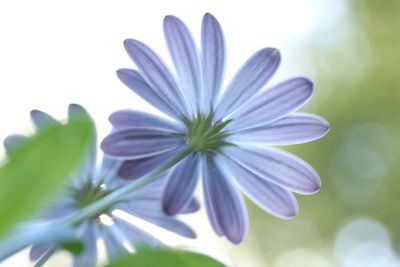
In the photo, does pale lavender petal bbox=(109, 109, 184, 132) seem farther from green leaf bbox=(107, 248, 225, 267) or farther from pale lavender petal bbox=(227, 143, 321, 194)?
green leaf bbox=(107, 248, 225, 267)

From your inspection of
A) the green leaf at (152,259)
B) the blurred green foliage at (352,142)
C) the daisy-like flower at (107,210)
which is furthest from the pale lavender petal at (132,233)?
the blurred green foliage at (352,142)

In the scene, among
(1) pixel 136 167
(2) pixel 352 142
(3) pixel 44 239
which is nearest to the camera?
(3) pixel 44 239

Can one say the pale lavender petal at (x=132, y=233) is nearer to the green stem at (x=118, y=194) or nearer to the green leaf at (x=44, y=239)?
the green stem at (x=118, y=194)

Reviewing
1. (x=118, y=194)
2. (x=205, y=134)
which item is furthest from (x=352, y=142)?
(x=118, y=194)

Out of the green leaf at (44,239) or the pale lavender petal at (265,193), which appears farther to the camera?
the pale lavender petal at (265,193)

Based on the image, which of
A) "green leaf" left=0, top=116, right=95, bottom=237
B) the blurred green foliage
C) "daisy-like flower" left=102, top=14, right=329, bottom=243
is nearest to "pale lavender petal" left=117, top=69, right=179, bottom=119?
"daisy-like flower" left=102, top=14, right=329, bottom=243

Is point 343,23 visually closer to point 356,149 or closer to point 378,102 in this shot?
point 378,102

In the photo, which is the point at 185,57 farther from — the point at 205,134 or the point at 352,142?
the point at 352,142
